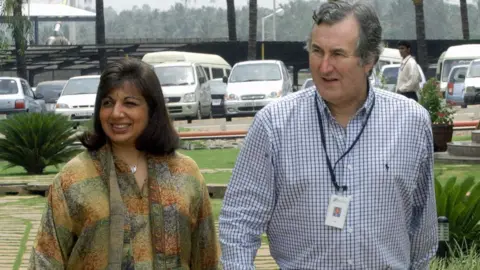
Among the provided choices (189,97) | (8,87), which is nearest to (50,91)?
(8,87)

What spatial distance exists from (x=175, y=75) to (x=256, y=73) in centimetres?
218

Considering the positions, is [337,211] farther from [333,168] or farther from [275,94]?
[275,94]

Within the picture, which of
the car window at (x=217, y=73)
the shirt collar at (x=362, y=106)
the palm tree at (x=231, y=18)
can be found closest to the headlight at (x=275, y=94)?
the car window at (x=217, y=73)

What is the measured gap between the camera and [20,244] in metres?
9.70

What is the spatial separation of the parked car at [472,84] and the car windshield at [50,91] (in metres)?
13.1

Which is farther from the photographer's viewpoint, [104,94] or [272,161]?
[104,94]

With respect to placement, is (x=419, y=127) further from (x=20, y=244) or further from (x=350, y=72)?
(x=20, y=244)

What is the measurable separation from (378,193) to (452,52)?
39.6m

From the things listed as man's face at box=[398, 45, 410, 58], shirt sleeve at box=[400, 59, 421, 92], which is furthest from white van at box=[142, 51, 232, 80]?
shirt sleeve at box=[400, 59, 421, 92]

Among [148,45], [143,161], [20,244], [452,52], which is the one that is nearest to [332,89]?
[143,161]

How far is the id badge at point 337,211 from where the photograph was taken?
4.20m

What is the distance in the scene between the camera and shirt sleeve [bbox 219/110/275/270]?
14.2ft

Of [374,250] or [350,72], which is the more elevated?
[350,72]

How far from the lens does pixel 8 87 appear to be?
1348 inches
